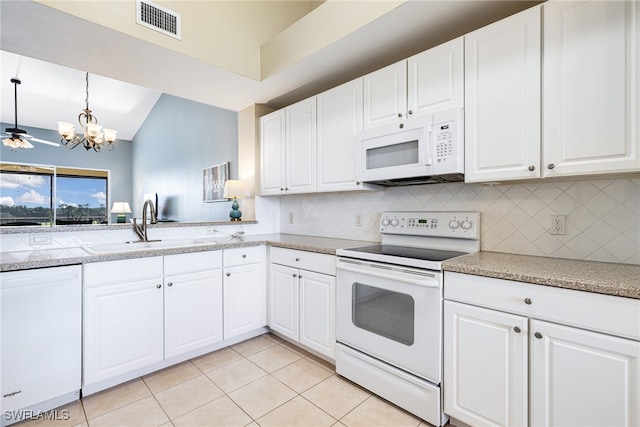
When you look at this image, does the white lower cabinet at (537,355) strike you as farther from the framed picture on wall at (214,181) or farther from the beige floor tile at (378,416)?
the framed picture on wall at (214,181)

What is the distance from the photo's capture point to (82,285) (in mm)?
1769

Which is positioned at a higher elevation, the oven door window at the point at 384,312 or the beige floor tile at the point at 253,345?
the oven door window at the point at 384,312

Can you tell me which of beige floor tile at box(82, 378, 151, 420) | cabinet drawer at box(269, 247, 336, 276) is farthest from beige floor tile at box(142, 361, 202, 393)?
cabinet drawer at box(269, 247, 336, 276)

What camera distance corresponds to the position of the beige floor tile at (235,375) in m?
1.99

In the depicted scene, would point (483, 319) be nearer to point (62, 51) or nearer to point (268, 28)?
Answer: point (268, 28)

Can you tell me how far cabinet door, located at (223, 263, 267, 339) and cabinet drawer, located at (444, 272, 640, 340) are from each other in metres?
1.68

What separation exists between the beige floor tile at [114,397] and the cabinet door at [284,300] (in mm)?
1034

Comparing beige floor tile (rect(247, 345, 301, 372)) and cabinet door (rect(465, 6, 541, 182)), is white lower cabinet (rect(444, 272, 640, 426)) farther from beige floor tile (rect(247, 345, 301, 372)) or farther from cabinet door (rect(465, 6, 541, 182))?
beige floor tile (rect(247, 345, 301, 372))

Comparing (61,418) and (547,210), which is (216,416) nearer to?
(61,418)

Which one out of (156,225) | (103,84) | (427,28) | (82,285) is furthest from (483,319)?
(103,84)

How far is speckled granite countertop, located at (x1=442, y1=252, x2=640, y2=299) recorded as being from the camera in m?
1.09

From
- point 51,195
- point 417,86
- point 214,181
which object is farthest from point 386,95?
point 51,195

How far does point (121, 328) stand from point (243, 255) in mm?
980

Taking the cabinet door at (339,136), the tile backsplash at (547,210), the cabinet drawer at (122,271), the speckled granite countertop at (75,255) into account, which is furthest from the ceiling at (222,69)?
the cabinet drawer at (122,271)
